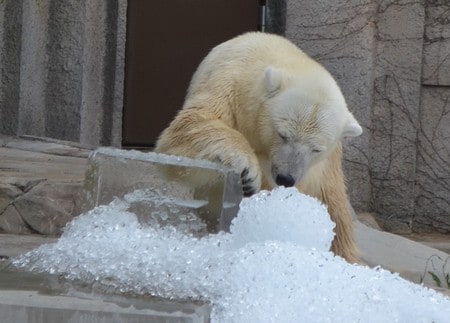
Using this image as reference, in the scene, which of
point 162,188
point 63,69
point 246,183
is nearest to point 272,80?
point 246,183

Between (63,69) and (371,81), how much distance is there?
1807 millimetres

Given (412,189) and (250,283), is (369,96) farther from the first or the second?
(250,283)

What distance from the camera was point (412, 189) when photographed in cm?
593

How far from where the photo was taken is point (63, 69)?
5863mm

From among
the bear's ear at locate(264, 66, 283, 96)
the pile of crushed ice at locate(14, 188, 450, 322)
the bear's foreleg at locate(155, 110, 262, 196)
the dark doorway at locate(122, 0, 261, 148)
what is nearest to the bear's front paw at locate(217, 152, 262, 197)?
the bear's foreleg at locate(155, 110, 262, 196)

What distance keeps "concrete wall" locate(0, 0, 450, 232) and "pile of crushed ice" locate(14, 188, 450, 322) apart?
3.64 meters

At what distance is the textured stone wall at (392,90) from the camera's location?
18.9 ft

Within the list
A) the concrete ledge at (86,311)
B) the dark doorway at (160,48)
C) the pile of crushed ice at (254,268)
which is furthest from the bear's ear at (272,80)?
the dark doorway at (160,48)

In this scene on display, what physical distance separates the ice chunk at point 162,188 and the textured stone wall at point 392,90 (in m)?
3.44

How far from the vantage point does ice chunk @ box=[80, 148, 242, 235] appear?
2359 millimetres

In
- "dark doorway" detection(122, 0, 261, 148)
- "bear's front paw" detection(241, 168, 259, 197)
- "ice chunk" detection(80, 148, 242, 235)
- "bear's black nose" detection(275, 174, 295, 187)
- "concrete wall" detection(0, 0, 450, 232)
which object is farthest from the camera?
"dark doorway" detection(122, 0, 261, 148)

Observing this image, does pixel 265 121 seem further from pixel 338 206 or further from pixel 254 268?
pixel 254 268

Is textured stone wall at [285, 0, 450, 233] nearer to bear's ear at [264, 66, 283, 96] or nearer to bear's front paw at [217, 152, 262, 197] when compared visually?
bear's ear at [264, 66, 283, 96]

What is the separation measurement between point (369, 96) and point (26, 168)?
240cm
